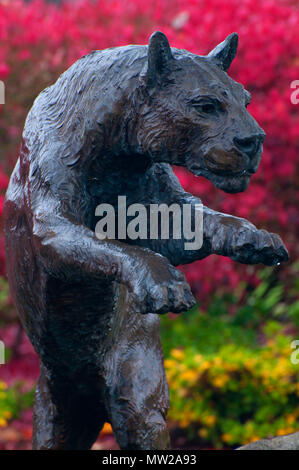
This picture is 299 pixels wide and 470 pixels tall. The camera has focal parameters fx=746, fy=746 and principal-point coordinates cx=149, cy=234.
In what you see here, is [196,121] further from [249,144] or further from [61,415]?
[61,415]

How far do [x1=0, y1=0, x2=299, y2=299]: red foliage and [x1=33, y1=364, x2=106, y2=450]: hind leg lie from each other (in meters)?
3.46

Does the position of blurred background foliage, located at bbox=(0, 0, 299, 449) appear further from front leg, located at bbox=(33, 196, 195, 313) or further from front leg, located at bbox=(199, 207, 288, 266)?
front leg, located at bbox=(33, 196, 195, 313)

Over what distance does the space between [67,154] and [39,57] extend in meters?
4.78

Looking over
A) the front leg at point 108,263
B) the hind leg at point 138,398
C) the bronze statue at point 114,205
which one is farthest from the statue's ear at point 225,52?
the hind leg at point 138,398

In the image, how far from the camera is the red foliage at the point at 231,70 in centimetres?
700

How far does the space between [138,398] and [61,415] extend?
Answer: 22.5 inches

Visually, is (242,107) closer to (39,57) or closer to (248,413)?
(248,413)

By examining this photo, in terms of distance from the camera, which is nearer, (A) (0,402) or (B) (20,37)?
(A) (0,402)

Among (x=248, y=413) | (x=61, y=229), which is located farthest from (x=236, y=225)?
(x=248, y=413)

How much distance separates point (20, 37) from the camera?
7.34 m

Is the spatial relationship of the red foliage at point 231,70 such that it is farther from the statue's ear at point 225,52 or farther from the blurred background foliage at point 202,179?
the statue's ear at point 225,52

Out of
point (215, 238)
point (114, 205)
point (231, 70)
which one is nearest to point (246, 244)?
point (215, 238)

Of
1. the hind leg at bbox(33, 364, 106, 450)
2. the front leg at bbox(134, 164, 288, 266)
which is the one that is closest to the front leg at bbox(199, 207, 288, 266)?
the front leg at bbox(134, 164, 288, 266)

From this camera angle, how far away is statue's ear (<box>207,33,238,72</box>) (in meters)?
2.80
